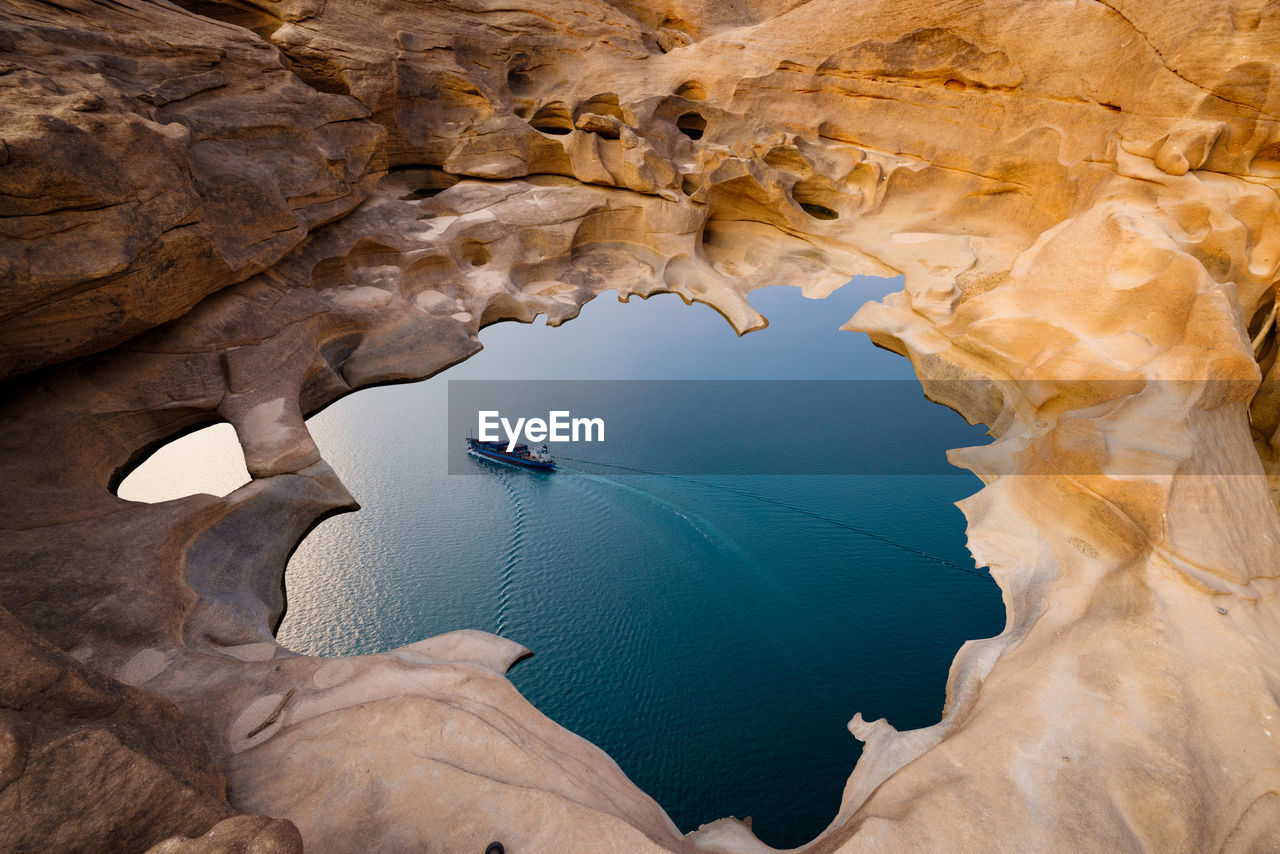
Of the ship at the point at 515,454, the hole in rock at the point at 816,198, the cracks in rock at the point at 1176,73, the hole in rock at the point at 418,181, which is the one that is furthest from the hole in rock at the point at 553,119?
the cracks in rock at the point at 1176,73

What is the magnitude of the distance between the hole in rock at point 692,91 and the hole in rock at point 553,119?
1659 mm

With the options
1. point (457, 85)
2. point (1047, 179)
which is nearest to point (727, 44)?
point (457, 85)

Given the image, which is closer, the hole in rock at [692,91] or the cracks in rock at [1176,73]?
the cracks in rock at [1176,73]

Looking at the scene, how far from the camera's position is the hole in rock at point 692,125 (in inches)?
346

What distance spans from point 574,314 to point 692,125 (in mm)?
4000

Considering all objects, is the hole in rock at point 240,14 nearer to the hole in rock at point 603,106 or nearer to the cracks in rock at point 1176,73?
the hole in rock at point 603,106

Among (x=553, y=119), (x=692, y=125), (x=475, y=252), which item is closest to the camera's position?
(x=475, y=252)

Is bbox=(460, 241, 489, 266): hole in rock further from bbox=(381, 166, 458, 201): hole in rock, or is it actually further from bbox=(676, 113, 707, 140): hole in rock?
bbox=(676, 113, 707, 140): hole in rock

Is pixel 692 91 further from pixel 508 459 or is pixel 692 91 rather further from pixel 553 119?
pixel 508 459

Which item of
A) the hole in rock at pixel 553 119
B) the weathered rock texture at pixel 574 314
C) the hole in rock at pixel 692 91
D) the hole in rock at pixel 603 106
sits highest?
the hole in rock at pixel 692 91

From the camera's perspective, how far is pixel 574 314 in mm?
7098

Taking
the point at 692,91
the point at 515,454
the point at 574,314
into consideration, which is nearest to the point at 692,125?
the point at 692,91

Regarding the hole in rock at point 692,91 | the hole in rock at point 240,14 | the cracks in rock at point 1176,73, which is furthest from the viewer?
the hole in rock at point 692,91

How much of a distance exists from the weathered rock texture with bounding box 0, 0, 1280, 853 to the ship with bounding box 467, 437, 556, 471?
3.98 ft
